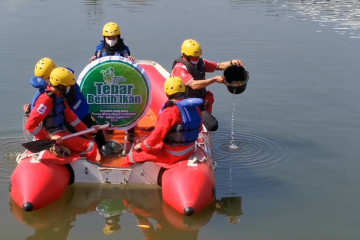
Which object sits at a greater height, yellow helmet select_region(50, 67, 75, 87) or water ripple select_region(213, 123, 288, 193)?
yellow helmet select_region(50, 67, 75, 87)

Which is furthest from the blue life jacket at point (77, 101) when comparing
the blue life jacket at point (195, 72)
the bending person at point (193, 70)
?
the blue life jacket at point (195, 72)

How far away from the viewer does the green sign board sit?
8.12 meters

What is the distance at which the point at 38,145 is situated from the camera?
7.22 meters

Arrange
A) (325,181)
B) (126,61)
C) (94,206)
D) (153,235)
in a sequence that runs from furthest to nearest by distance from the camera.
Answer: (325,181) → (126,61) → (94,206) → (153,235)

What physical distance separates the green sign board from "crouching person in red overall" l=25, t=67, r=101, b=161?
1.76ft

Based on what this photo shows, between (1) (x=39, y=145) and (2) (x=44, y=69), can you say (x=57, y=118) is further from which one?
(2) (x=44, y=69)

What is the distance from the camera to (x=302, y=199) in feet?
26.8

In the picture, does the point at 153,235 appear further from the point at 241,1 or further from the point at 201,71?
the point at 241,1

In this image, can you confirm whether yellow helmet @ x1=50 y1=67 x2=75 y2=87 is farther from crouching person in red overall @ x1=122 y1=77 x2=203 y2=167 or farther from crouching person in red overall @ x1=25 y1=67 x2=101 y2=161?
crouching person in red overall @ x1=122 y1=77 x2=203 y2=167

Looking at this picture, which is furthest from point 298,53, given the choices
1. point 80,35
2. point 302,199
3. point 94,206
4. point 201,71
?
point 94,206

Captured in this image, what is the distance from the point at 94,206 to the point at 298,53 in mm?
10880

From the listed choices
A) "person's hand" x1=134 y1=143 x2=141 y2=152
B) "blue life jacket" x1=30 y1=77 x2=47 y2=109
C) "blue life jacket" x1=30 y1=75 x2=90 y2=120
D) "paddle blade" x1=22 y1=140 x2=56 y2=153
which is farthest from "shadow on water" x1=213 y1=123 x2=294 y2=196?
"blue life jacket" x1=30 y1=77 x2=47 y2=109

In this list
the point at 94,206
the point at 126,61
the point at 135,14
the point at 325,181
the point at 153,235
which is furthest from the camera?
the point at 135,14

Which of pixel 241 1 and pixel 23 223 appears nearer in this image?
pixel 23 223
